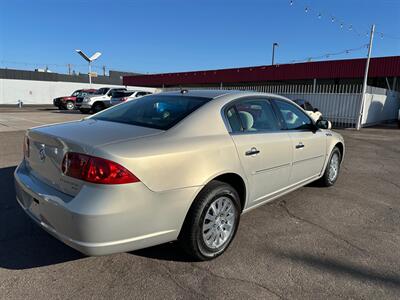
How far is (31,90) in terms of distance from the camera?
125ft

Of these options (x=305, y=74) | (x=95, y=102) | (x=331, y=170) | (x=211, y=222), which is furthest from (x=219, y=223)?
(x=305, y=74)

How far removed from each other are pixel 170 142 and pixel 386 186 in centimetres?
467

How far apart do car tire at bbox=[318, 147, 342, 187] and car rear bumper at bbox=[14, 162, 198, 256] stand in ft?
10.4

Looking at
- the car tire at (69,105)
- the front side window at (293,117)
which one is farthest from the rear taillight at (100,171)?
the car tire at (69,105)

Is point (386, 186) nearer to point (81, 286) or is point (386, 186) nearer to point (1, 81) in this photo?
point (81, 286)

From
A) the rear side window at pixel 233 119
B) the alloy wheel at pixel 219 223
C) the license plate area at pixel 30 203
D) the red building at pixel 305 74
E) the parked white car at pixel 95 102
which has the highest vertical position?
the red building at pixel 305 74

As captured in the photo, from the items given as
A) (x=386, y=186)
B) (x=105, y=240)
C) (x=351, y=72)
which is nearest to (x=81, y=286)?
(x=105, y=240)

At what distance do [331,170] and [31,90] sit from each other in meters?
40.2

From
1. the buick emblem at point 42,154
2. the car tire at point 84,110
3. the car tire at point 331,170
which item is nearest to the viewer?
the buick emblem at point 42,154

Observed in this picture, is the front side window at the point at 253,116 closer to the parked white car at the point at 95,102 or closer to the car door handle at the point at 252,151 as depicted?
the car door handle at the point at 252,151

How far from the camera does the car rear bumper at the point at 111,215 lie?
2.28 metres

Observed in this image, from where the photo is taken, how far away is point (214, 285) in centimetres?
263

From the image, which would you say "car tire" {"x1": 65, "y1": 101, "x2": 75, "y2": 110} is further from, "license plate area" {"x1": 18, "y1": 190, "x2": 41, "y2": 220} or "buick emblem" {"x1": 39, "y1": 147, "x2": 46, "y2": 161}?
"buick emblem" {"x1": 39, "y1": 147, "x2": 46, "y2": 161}

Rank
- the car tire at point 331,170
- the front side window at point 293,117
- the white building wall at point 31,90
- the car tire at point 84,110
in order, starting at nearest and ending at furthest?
the front side window at point 293,117 → the car tire at point 331,170 → the car tire at point 84,110 → the white building wall at point 31,90
